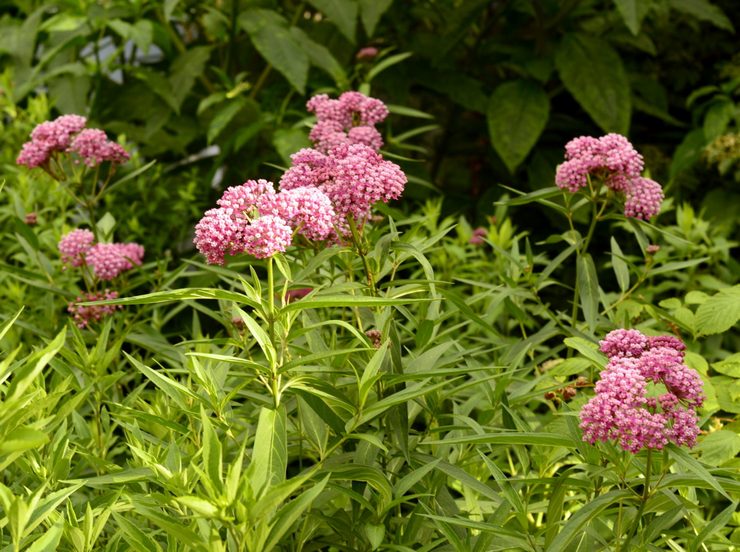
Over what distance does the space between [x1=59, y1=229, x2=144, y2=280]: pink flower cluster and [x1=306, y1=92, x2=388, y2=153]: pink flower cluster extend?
0.55 meters

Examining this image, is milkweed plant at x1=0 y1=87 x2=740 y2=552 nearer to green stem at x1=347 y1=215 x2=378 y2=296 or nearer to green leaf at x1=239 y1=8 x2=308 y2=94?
green stem at x1=347 y1=215 x2=378 y2=296

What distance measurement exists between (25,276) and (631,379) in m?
1.60

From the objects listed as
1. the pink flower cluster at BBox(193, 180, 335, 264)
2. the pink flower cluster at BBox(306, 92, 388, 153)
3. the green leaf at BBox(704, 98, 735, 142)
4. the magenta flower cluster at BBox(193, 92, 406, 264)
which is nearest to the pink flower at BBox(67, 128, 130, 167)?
the pink flower cluster at BBox(306, 92, 388, 153)

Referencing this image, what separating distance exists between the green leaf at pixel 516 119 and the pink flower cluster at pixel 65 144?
7.09 feet

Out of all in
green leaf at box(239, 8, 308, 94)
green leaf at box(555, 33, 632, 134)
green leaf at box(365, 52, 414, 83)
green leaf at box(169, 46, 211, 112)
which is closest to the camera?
green leaf at box(365, 52, 414, 83)

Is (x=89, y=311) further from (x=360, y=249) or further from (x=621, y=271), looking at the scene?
(x=621, y=271)

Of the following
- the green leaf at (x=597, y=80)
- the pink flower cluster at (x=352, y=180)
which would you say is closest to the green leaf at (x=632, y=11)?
the green leaf at (x=597, y=80)

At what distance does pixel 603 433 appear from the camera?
114 centimetres

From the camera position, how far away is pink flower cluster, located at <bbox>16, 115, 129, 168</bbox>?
6.93ft

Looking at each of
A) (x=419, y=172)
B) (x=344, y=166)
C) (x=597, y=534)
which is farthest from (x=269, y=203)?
(x=419, y=172)

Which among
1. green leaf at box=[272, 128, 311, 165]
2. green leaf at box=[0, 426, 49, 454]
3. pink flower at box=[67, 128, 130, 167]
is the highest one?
green leaf at box=[0, 426, 49, 454]

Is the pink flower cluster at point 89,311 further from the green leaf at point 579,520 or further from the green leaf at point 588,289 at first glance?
the green leaf at point 579,520

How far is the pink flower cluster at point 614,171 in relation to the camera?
1.70 metres

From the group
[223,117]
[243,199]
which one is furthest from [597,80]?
[243,199]
